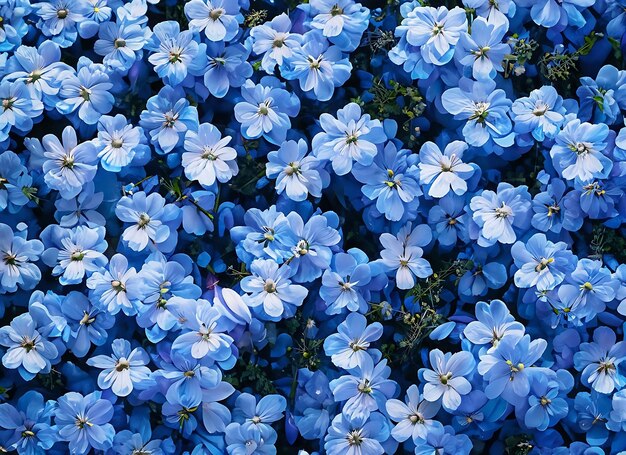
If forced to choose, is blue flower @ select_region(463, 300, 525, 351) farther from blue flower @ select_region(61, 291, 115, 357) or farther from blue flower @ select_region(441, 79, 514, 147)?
blue flower @ select_region(61, 291, 115, 357)

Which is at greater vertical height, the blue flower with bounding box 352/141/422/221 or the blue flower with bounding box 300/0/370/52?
the blue flower with bounding box 300/0/370/52

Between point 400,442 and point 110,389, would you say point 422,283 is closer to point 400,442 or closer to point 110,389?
point 400,442

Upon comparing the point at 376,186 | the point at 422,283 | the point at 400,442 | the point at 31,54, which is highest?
the point at 31,54

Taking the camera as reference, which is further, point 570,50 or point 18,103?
point 570,50

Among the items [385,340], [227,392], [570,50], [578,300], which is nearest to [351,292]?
[385,340]

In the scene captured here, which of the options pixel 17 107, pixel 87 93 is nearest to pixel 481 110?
pixel 87 93

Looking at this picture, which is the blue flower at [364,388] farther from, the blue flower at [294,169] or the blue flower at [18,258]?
the blue flower at [18,258]

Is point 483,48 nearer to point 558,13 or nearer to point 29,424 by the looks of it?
point 558,13

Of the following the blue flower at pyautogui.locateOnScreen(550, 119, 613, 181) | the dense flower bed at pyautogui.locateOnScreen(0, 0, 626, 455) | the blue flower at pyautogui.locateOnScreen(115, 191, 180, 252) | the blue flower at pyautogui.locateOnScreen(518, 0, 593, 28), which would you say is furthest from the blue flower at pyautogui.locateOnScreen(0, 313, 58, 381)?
the blue flower at pyautogui.locateOnScreen(518, 0, 593, 28)
